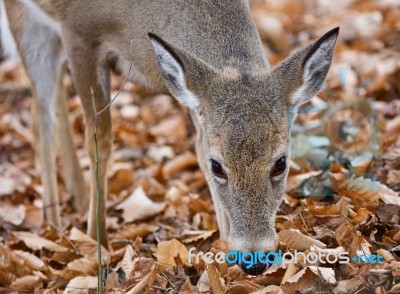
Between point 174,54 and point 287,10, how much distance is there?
6440mm

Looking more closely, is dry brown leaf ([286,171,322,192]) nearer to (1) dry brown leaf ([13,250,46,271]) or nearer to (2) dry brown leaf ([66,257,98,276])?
(2) dry brown leaf ([66,257,98,276])

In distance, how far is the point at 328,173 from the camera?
551 cm

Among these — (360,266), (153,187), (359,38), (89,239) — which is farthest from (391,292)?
(359,38)

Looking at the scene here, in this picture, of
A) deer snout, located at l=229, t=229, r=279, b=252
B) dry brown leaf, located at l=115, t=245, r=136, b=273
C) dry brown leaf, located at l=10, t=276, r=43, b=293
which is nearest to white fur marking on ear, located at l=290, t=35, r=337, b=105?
deer snout, located at l=229, t=229, r=279, b=252

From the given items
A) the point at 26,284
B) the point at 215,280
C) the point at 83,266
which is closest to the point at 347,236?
the point at 215,280

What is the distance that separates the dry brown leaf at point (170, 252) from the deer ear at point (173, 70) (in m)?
0.88

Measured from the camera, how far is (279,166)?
4223mm

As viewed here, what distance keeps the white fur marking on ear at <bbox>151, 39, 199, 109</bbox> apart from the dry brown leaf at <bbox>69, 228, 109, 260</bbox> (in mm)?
1397

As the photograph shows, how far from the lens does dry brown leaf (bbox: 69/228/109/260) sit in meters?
5.50

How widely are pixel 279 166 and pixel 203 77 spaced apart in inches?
26.9

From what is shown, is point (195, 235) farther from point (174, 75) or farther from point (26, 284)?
point (174, 75)

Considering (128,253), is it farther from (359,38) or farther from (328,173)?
(359,38)

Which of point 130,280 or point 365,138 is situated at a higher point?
point 365,138

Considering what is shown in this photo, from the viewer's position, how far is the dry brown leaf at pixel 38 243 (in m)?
5.67
